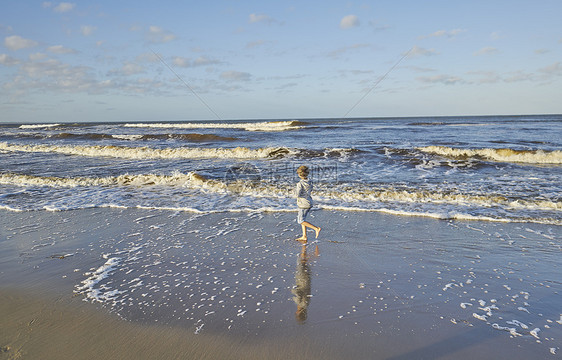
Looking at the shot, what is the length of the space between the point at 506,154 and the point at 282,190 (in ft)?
44.0

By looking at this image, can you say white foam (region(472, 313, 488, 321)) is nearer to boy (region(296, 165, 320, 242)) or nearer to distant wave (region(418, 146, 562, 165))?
boy (region(296, 165, 320, 242))

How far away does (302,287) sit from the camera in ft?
14.4

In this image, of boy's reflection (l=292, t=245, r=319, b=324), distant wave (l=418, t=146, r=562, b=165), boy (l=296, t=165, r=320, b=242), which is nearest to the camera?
boy's reflection (l=292, t=245, r=319, b=324)


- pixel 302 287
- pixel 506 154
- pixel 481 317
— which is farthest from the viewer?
pixel 506 154

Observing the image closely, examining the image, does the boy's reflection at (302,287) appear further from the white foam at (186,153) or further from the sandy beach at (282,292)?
the white foam at (186,153)

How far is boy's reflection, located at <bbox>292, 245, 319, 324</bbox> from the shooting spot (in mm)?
3725

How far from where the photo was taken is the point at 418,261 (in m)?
5.15

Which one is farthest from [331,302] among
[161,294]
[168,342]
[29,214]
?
[29,214]

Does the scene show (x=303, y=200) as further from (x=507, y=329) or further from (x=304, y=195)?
(x=507, y=329)

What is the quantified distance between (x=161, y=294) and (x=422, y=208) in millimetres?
6490

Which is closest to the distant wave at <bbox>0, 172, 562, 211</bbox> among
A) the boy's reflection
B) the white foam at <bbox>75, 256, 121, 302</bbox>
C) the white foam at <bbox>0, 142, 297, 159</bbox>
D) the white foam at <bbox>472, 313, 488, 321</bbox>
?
the boy's reflection

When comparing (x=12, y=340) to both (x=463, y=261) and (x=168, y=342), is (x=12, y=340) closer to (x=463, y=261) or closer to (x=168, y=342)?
(x=168, y=342)

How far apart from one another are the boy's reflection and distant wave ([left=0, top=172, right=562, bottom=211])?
4139 millimetres

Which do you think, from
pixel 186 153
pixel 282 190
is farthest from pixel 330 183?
pixel 186 153
